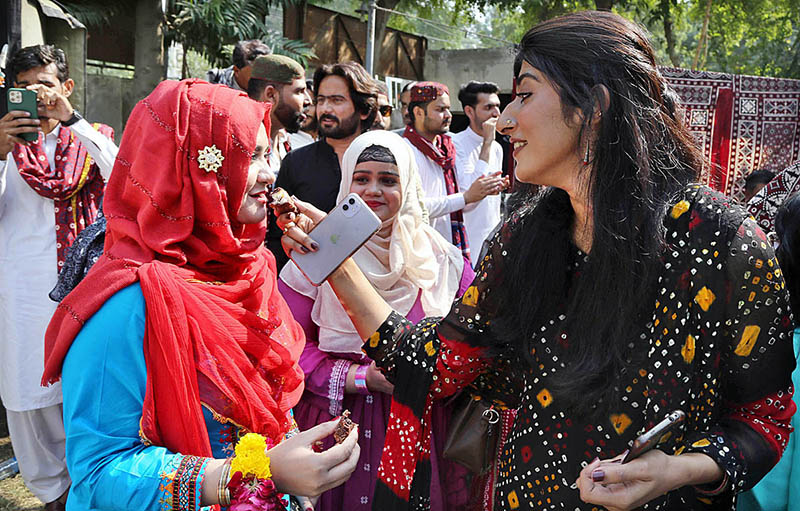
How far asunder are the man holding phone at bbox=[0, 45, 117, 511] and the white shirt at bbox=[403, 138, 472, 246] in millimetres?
1847

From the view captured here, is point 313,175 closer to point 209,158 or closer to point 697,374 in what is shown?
point 209,158

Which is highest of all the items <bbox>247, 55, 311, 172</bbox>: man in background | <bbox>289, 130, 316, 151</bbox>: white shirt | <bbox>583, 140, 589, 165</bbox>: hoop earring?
<bbox>247, 55, 311, 172</bbox>: man in background

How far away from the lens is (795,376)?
5.53ft

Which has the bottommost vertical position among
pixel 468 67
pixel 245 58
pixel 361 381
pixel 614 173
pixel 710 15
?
pixel 361 381

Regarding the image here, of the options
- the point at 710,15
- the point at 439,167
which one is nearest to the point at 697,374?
the point at 439,167

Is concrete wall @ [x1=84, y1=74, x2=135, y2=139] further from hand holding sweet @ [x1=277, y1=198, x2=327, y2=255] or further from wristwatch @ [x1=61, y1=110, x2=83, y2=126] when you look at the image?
hand holding sweet @ [x1=277, y1=198, x2=327, y2=255]

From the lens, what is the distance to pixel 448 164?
4.79 m

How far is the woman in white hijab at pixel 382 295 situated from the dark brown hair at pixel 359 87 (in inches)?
56.2

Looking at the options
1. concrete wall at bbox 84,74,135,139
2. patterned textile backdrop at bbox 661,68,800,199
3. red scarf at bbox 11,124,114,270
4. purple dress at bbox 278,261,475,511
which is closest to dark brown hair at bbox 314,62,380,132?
red scarf at bbox 11,124,114,270

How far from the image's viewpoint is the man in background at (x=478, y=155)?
4.96 m

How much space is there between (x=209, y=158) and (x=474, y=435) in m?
0.93

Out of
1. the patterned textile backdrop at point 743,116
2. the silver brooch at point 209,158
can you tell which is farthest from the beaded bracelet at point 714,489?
the patterned textile backdrop at point 743,116

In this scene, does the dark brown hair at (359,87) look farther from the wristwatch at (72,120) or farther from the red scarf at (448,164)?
the wristwatch at (72,120)

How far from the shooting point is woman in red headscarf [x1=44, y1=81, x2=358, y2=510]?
1328 mm
